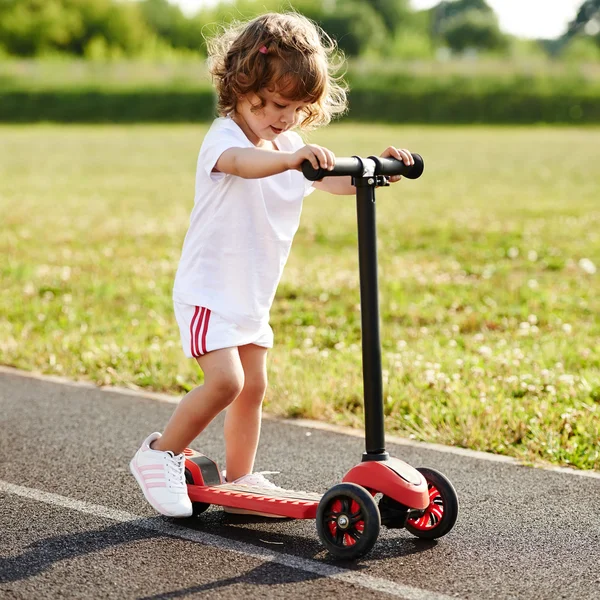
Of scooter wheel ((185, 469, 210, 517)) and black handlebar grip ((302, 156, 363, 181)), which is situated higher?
black handlebar grip ((302, 156, 363, 181))

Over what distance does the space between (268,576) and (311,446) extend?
1559 mm

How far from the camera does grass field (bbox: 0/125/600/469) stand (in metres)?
5.20

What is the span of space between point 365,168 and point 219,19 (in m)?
73.4

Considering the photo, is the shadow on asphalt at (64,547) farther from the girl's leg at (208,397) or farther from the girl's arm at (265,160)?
the girl's arm at (265,160)

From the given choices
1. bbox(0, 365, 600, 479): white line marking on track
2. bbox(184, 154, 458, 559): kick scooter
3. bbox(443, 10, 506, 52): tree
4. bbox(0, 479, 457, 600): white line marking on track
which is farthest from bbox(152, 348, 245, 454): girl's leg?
bbox(443, 10, 506, 52): tree

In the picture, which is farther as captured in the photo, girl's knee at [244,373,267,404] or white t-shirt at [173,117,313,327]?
girl's knee at [244,373,267,404]

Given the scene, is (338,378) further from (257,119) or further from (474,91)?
(474,91)

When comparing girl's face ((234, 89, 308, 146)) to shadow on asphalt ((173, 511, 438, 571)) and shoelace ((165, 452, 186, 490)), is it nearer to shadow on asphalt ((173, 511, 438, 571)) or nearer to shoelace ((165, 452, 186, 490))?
shoelace ((165, 452, 186, 490))

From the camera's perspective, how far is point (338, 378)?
5.65 m

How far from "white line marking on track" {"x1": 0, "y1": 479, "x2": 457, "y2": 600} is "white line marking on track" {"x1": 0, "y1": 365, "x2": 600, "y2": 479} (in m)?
1.42

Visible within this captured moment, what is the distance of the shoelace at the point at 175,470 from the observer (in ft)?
12.2

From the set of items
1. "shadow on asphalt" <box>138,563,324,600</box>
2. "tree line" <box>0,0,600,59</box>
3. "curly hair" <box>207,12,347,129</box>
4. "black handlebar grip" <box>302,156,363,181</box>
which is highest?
"tree line" <box>0,0,600,59</box>

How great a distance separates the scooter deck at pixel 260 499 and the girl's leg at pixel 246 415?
0.13 m

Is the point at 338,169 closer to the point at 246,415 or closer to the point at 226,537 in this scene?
the point at 246,415
